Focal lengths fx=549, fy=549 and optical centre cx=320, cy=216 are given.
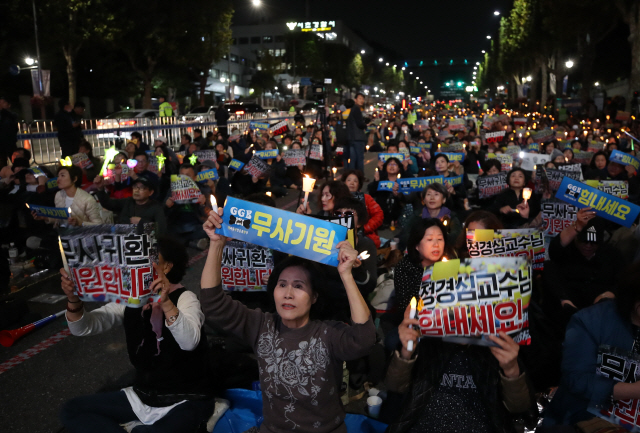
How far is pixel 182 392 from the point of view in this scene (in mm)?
3283

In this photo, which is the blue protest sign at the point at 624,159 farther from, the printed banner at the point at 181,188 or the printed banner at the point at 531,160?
the printed banner at the point at 181,188

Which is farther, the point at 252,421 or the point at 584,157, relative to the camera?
the point at 584,157

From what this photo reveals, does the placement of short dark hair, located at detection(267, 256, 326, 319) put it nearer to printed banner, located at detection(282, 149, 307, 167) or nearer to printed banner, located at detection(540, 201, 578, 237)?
printed banner, located at detection(540, 201, 578, 237)

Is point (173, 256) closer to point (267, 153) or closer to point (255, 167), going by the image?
point (255, 167)

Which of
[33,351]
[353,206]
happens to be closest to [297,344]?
[353,206]

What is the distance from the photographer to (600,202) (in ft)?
16.3

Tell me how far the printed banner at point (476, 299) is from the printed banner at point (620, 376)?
65cm

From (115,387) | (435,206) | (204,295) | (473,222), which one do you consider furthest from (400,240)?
(204,295)

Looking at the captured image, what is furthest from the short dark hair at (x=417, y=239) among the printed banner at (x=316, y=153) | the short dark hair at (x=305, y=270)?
the printed banner at (x=316, y=153)

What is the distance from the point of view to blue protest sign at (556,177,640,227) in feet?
15.9

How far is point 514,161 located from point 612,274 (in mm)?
7106

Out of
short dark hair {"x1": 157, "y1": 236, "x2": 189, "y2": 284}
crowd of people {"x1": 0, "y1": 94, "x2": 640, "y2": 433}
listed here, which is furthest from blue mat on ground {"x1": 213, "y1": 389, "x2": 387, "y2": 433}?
short dark hair {"x1": 157, "y1": 236, "x2": 189, "y2": 284}

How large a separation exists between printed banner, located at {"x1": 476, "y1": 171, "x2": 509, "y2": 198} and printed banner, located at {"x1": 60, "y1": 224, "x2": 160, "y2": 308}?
6.75m

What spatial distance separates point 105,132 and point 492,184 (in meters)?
12.5
